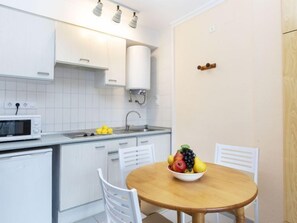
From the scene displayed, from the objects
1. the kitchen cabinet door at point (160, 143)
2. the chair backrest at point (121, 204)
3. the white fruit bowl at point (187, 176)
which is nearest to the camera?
the chair backrest at point (121, 204)

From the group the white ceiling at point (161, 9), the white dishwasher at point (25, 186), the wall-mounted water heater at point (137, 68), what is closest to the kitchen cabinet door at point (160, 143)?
the wall-mounted water heater at point (137, 68)

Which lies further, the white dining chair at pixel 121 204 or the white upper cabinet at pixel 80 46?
the white upper cabinet at pixel 80 46

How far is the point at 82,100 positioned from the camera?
2.66 m

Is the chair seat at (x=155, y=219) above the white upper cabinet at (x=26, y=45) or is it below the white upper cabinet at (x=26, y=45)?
below

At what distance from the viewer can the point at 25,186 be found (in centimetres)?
170

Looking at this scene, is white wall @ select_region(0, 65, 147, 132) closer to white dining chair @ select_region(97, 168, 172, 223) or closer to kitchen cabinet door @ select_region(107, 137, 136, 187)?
kitchen cabinet door @ select_region(107, 137, 136, 187)

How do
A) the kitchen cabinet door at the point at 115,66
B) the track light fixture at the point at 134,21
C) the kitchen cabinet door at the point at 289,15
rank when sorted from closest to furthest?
1. the kitchen cabinet door at the point at 289,15
2. the track light fixture at the point at 134,21
3. the kitchen cabinet door at the point at 115,66

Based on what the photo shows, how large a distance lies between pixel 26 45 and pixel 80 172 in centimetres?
146

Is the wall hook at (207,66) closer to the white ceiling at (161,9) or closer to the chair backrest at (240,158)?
the white ceiling at (161,9)

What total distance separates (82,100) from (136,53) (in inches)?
42.0

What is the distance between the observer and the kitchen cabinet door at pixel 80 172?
77.0 inches

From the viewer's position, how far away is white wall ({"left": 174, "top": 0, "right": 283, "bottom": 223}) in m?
1.72

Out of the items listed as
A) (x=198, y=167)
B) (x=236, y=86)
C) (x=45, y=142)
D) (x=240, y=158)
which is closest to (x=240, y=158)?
(x=240, y=158)

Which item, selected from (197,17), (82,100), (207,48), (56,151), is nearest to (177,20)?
(197,17)
